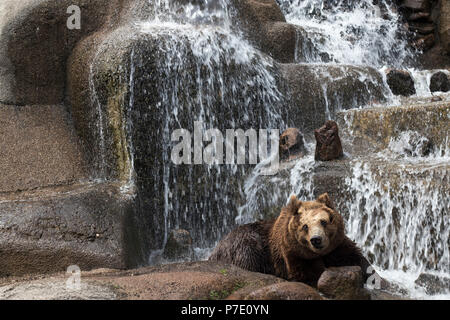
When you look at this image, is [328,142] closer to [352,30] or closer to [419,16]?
[352,30]

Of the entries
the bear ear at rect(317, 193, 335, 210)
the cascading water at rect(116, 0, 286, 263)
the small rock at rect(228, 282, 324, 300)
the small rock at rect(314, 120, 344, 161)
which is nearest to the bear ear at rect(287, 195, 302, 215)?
the bear ear at rect(317, 193, 335, 210)

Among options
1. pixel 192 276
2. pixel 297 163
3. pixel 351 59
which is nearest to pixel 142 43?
pixel 297 163

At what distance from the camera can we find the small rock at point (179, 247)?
6824mm

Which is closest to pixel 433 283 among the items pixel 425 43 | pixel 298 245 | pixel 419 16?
pixel 298 245

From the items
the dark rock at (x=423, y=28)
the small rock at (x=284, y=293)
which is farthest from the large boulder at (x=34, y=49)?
the dark rock at (x=423, y=28)

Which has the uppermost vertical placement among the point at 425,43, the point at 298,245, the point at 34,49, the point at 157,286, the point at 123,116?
the point at 425,43

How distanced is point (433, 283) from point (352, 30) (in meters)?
7.60

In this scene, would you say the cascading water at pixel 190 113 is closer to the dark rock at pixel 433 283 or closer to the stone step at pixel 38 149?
the stone step at pixel 38 149

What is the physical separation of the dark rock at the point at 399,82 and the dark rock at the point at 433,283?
14.7 feet

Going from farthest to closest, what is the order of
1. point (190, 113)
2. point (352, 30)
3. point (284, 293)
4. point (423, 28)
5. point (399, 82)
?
1. point (423, 28)
2. point (352, 30)
3. point (399, 82)
4. point (190, 113)
5. point (284, 293)

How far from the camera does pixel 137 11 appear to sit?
883cm

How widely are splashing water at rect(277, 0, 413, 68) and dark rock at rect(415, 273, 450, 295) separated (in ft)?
18.4

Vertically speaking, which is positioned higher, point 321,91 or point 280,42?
point 280,42

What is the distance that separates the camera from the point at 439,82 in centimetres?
970
